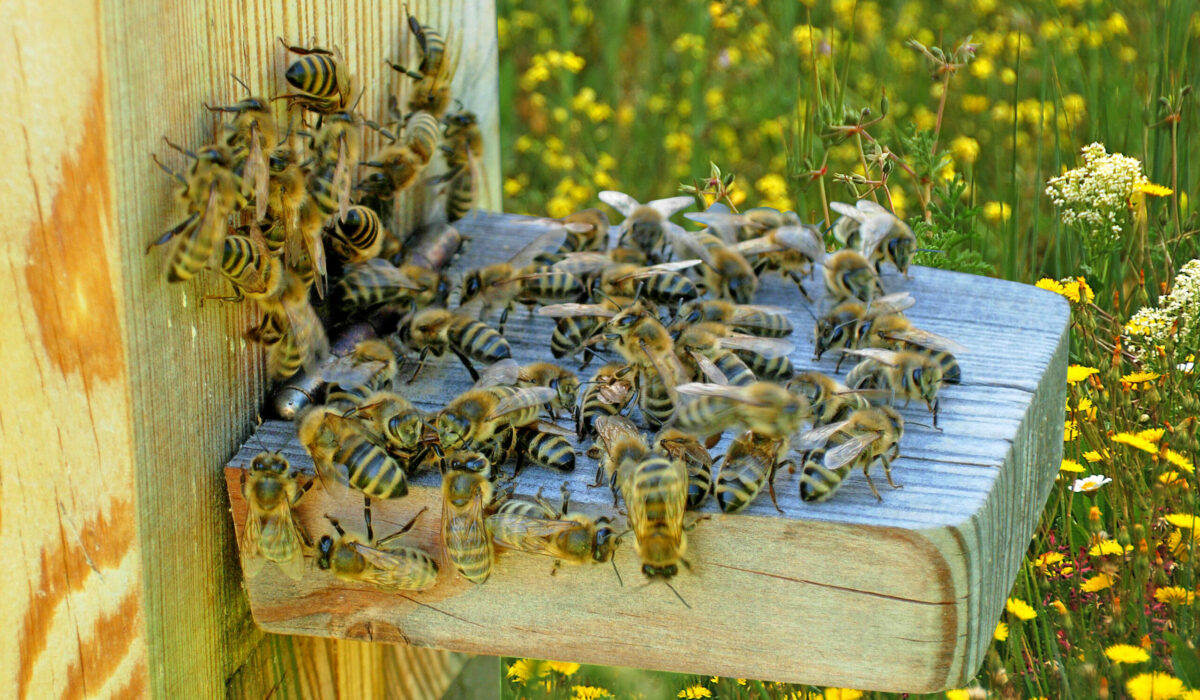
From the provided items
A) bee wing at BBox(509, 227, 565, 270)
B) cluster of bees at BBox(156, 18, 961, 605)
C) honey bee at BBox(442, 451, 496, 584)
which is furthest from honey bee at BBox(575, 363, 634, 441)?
bee wing at BBox(509, 227, 565, 270)

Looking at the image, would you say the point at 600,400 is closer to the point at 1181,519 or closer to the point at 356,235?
the point at 356,235

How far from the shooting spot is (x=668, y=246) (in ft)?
9.21

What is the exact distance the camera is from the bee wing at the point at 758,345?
218 cm

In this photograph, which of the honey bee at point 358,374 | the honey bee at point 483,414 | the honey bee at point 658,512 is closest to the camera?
the honey bee at point 658,512

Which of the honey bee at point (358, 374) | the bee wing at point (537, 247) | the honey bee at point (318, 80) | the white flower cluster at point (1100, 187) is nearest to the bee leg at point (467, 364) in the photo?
the honey bee at point (358, 374)

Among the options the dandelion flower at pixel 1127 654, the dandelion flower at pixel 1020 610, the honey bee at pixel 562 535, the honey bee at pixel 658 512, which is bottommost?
the dandelion flower at pixel 1020 610

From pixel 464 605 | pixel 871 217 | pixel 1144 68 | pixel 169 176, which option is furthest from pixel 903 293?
pixel 1144 68

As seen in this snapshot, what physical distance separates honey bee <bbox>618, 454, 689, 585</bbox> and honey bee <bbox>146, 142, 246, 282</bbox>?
68cm

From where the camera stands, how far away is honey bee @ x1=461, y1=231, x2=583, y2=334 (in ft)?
8.18

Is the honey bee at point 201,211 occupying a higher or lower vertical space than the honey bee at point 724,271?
higher

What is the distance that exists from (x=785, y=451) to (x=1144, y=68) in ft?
12.1

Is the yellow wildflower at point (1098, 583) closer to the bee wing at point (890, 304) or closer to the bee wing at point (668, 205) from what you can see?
the bee wing at point (890, 304)

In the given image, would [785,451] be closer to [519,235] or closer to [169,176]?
[169,176]

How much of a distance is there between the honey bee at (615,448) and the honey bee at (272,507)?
462 millimetres
